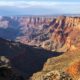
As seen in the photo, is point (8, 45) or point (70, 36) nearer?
point (8, 45)

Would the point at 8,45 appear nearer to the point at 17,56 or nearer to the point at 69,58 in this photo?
the point at 17,56

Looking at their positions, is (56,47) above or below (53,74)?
below

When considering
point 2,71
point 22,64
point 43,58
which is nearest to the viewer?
point 2,71

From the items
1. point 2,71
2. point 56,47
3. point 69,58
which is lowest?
point 56,47

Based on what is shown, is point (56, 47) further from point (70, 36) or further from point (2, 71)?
point (2, 71)

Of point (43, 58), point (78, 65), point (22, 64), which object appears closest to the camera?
point (78, 65)

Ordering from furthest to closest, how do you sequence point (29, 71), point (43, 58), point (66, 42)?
point (66, 42) → point (43, 58) → point (29, 71)

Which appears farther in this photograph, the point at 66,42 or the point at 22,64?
the point at 66,42

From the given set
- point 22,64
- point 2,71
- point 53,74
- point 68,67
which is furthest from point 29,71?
point 53,74

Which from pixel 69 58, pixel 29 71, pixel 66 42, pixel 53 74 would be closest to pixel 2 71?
pixel 53 74
